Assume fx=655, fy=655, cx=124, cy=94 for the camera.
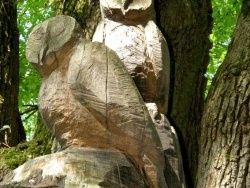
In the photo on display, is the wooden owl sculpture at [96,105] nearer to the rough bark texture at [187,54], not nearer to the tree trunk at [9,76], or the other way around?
the rough bark texture at [187,54]

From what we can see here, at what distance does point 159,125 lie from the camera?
2.75 meters

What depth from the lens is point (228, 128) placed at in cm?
353

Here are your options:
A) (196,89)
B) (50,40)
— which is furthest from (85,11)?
(50,40)

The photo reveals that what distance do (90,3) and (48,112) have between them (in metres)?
1.77

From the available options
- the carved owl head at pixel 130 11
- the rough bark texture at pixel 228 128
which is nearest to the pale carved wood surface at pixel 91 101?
the carved owl head at pixel 130 11

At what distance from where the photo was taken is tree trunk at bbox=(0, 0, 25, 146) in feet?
15.1

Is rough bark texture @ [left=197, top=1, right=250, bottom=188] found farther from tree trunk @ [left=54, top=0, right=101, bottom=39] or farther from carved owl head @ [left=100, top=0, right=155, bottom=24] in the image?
tree trunk @ [left=54, top=0, right=101, bottom=39]

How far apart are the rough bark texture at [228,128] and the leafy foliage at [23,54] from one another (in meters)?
2.61

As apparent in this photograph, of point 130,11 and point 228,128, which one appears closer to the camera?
point 130,11

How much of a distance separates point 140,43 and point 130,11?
19 cm

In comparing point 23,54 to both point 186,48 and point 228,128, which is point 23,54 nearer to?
point 186,48

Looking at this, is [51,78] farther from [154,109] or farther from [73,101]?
[154,109]

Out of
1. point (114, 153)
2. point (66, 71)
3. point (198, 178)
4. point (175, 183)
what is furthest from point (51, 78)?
point (198, 178)

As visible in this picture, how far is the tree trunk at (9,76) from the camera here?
4.59 m
